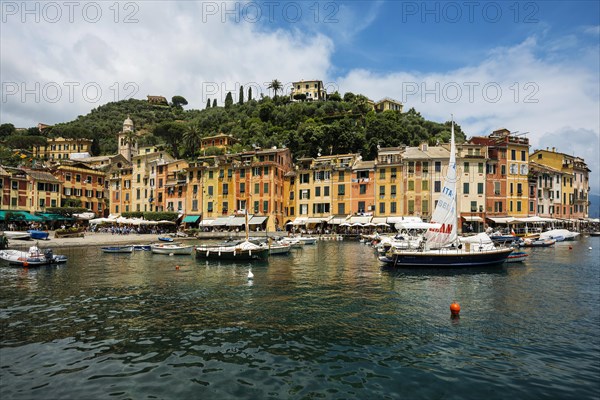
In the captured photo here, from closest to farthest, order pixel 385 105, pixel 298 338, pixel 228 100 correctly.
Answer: pixel 298 338
pixel 385 105
pixel 228 100

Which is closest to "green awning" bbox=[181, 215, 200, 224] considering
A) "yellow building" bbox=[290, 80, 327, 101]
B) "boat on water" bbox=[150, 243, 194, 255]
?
"boat on water" bbox=[150, 243, 194, 255]

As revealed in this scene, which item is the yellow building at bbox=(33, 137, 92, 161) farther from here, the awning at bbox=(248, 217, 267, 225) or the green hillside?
the awning at bbox=(248, 217, 267, 225)

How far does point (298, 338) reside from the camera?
49.9 ft

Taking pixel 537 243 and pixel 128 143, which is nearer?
pixel 537 243

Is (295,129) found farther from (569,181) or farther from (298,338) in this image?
(298,338)

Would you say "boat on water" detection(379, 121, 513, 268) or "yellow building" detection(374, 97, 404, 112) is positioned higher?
"yellow building" detection(374, 97, 404, 112)

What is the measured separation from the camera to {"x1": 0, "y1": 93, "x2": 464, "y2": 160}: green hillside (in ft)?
310

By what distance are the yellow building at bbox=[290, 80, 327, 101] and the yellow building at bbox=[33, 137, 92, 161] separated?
253ft

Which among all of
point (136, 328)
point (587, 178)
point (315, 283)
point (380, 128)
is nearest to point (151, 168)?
point (380, 128)

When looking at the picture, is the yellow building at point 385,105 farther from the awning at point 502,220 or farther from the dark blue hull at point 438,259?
the dark blue hull at point 438,259

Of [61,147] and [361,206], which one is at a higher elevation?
[61,147]

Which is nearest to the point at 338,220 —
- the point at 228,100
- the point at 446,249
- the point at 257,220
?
the point at 257,220

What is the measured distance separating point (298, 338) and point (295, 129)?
9803 cm

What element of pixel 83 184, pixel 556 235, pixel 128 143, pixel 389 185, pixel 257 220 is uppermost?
pixel 128 143
